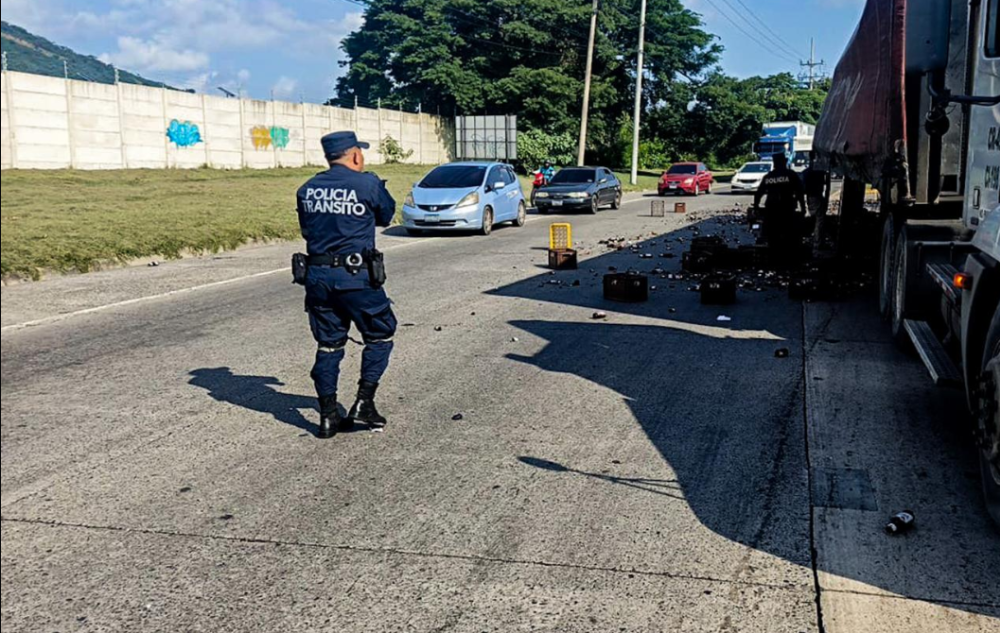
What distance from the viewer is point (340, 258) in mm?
5727

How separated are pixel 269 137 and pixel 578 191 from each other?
15.7 metres

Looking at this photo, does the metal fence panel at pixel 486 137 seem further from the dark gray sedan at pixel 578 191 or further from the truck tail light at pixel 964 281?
the truck tail light at pixel 964 281

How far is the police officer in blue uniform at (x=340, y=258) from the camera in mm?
5734

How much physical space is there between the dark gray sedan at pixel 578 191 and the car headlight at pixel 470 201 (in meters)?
7.99

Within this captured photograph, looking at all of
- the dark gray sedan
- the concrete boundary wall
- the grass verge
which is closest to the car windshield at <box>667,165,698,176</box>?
the dark gray sedan

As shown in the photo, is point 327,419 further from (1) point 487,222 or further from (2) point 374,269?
(1) point 487,222

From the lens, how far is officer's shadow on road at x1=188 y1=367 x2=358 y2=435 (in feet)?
21.2

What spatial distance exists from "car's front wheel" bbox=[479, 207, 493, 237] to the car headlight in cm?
41

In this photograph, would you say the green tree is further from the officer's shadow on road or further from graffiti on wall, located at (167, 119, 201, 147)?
the officer's shadow on road

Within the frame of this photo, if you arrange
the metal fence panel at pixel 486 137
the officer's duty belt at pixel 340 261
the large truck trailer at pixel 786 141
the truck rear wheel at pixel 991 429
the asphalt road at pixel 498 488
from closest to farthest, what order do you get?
the asphalt road at pixel 498 488 < the truck rear wheel at pixel 991 429 < the officer's duty belt at pixel 340 261 < the metal fence panel at pixel 486 137 < the large truck trailer at pixel 786 141

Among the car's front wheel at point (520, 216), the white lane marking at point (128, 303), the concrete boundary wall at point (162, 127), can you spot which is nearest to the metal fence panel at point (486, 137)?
the concrete boundary wall at point (162, 127)

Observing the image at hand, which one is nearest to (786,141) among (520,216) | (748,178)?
(748,178)

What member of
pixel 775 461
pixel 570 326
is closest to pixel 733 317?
pixel 570 326

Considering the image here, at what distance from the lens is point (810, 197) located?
1634 centimetres
